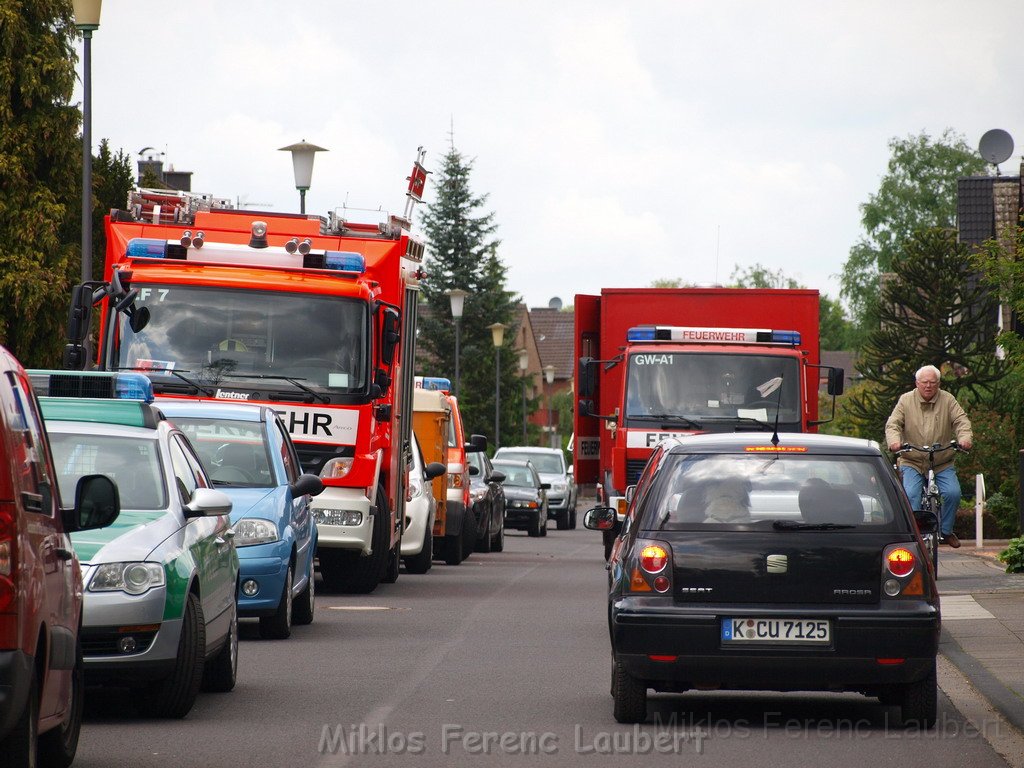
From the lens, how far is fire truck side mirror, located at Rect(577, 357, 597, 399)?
21.4 meters

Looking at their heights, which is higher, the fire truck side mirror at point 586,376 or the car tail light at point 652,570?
the fire truck side mirror at point 586,376

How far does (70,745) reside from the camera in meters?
7.68

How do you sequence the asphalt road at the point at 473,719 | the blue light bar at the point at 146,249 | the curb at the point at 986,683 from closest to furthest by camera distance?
the asphalt road at the point at 473,719 → the curb at the point at 986,683 → the blue light bar at the point at 146,249

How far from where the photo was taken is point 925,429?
50.0ft

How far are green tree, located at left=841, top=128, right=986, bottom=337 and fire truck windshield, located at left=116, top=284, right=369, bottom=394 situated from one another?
229 feet

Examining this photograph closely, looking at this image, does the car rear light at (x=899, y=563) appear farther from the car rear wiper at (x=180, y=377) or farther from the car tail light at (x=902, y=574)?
the car rear wiper at (x=180, y=377)

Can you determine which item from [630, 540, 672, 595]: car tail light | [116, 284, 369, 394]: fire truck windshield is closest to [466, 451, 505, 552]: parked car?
[116, 284, 369, 394]: fire truck windshield

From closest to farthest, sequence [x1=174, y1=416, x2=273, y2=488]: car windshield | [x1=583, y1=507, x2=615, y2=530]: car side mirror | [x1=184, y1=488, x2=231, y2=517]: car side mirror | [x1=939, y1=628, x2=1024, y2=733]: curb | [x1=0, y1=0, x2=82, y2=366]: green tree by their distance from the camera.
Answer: [x1=184, y1=488, x2=231, y2=517]: car side mirror → [x1=939, y1=628, x2=1024, y2=733]: curb → [x1=583, y1=507, x2=615, y2=530]: car side mirror → [x1=174, y1=416, x2=273, y2=488]: car windshield → [x1=0, y1=0, x2=82, y2=366]: green tree

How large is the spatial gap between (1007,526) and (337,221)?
1683 centimetres

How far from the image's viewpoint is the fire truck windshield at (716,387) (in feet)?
69.1

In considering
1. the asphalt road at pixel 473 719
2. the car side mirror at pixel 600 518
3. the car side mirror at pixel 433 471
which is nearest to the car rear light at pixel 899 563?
the asphalt road at pixel 473 719

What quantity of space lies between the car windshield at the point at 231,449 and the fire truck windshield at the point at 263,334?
2986 mm

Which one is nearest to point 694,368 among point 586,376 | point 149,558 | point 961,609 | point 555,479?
point 586,376

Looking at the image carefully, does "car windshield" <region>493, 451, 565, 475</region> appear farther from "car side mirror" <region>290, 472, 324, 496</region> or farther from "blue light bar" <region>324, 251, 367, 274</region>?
"car side mirror" <region>290, 472, 324, 496</region>
